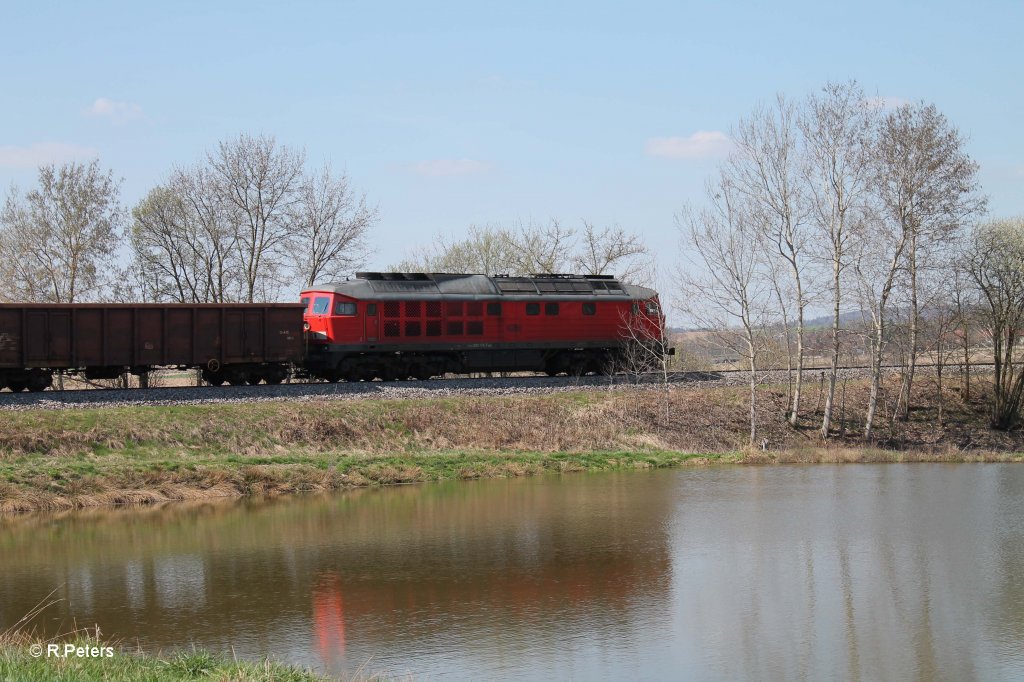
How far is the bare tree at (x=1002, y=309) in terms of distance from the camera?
1559 inches

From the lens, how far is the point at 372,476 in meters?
26.4

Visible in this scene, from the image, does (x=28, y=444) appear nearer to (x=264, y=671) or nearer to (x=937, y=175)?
(x=264, y=671)

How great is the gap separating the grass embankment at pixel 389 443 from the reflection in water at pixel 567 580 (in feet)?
5.51

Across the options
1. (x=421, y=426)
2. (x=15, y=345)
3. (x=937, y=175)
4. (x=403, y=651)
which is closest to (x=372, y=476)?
(x=421, y=426)

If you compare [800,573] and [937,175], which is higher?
[937,175]

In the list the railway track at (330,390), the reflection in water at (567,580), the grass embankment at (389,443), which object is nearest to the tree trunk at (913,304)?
the grass embankment at (389,443)

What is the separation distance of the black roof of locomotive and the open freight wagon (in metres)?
2.57

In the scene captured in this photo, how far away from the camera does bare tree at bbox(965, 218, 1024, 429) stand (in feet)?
130

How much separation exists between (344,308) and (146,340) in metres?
6.30

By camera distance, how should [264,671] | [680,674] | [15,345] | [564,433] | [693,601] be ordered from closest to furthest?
Result: 1. [264,671]
2. [680,674]
3. [693,601]
4. [15,345]
5. [564,433]

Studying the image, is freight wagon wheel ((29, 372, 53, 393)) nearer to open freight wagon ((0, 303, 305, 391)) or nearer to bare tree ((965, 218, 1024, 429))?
open freight wagon ((0, 303, 305, 391))

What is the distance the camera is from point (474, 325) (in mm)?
36625

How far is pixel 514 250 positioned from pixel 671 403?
25445mm

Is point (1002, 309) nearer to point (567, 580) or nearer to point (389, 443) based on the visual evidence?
point (389, 443)
